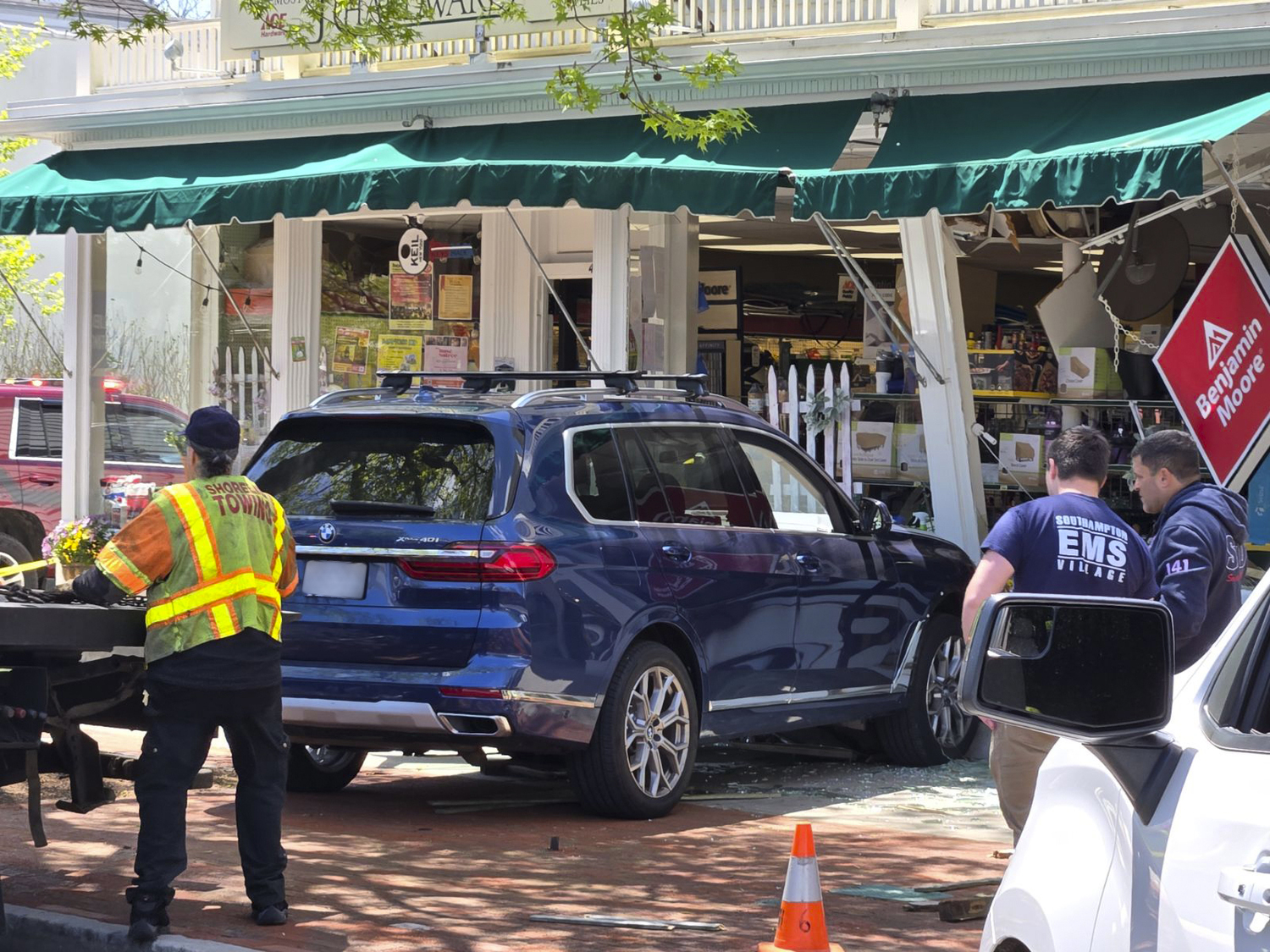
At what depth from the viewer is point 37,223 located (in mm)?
14109

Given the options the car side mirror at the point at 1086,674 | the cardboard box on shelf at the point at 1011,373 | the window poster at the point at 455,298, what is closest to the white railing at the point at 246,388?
the window poster at the point at 455,298

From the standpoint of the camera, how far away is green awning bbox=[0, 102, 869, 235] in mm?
11539

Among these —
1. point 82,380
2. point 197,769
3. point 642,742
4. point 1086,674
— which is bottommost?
point 642,742

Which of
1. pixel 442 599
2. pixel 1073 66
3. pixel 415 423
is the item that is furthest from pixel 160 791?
pixel 1073 66

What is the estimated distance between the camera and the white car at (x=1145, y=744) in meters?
2.50

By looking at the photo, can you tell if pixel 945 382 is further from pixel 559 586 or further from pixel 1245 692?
Answer: pixel 1245 692

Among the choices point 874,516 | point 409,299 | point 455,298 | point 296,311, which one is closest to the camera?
point 874,516

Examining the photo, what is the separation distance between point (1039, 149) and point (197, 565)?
6.18 m

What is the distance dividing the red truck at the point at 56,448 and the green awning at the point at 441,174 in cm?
243

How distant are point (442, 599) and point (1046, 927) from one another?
16.6 ft

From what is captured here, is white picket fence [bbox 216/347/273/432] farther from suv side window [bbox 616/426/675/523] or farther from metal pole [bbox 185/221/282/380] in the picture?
suv side window [bbox 616/426/675/523]

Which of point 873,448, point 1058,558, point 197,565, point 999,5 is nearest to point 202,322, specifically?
point 873,448

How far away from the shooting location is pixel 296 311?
1655 centimetres

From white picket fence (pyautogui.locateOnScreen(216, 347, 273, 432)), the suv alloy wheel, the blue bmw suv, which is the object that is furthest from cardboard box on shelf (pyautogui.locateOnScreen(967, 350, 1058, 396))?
white picket fence (pyautogui.locateOnScreen(216, 347, 273, 432))
